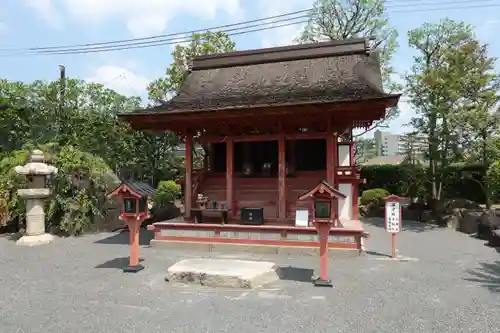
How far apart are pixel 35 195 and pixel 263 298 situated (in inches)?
Result: 313

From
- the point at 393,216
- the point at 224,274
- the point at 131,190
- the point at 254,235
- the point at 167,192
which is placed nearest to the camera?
the point at 224,274

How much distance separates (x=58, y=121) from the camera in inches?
586

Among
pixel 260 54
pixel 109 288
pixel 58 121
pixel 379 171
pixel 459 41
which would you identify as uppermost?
pixel 459 41

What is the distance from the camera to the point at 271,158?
40.6 feet

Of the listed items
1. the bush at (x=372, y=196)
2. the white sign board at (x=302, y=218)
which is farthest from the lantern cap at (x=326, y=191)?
the bush at (x=372, y=196)

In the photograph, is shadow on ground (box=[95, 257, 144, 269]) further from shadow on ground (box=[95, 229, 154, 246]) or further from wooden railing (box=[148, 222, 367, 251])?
shadow on ground (box=[95, 229, 154, 246])

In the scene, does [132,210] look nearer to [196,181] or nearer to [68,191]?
[196,181]

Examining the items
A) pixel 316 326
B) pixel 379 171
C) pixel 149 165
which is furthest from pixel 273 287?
pixel 379 171

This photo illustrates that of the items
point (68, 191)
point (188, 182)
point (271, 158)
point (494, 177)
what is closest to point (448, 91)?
point (494, 177)

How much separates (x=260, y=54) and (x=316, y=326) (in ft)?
31.9

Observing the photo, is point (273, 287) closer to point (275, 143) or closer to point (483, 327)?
point (483, 327)

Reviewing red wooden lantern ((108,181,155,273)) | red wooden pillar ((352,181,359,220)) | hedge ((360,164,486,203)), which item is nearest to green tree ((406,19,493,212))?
hedge ((360,164,486,203))

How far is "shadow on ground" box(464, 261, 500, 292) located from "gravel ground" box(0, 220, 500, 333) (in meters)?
0.02

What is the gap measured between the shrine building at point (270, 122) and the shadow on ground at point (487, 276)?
295cm
